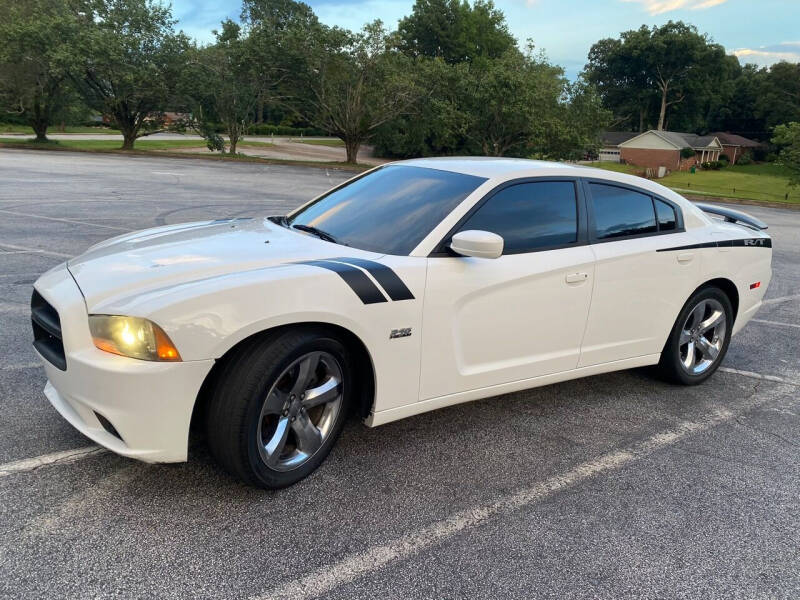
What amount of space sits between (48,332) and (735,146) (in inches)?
3829

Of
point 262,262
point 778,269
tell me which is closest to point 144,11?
point 778,269

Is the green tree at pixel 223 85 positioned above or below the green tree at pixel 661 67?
below

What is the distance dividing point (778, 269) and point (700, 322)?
6.43 metres

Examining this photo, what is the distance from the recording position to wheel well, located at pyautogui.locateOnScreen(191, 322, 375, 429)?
2.71 m

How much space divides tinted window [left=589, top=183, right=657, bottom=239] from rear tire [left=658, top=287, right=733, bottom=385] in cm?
73

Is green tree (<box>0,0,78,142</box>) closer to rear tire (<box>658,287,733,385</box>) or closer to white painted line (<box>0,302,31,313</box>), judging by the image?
white painted line (<box>0,302,31,313</box>)

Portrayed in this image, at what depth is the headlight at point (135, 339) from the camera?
99.3 inches

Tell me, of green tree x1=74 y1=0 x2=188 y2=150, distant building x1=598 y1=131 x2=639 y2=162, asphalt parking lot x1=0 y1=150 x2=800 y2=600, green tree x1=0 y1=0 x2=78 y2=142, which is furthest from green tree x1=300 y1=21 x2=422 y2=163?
distant building x1=598 y1=131 x2=639 y2=162

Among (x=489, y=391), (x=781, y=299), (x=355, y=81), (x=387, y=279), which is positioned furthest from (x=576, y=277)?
(x=355, y=81)

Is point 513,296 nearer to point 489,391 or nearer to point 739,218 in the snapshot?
point 489,391

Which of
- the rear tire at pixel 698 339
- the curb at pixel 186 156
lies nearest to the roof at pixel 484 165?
the rear tire at pixel 698 339

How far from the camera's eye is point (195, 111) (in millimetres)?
32688

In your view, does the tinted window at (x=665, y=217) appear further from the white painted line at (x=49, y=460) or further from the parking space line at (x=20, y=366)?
the parking space line at (x=20, y=366)

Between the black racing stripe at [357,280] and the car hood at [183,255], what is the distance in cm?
16
